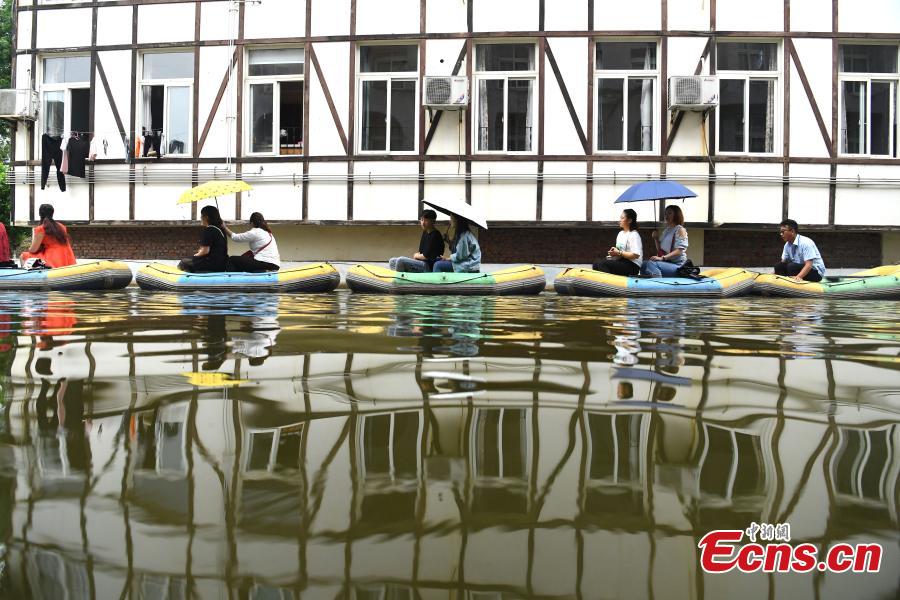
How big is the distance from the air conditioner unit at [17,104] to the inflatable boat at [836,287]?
13.0 m

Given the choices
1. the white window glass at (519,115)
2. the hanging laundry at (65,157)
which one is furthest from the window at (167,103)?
the white window glass at (519,115)

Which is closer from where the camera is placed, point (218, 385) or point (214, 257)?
point (218, 385)

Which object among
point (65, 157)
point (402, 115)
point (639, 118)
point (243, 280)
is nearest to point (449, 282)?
point (243, 280)

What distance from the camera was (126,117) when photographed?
52.9 feet

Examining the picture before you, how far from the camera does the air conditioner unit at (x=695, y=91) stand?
1441 centimetres

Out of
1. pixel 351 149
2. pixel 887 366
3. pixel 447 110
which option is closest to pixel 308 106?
pixel 351 149

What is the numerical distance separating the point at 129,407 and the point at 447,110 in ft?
43.5

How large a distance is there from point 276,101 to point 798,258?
928cm

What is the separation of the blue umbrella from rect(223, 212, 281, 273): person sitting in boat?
5100mm

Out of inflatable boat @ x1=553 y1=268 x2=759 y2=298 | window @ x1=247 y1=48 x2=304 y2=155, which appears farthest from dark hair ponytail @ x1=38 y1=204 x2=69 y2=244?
inflatable boat @ x1=553 y1=268 x2=759 y2=298

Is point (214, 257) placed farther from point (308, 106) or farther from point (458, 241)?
point (308, 106)

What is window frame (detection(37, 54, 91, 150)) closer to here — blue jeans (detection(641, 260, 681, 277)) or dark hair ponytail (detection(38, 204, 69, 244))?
dark hair ponytail (detection(38, 204, 69, 244))

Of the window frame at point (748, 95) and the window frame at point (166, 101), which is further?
the window frame at point (166, 101)

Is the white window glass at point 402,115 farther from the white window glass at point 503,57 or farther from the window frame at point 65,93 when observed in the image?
the window frame at point 65,93
